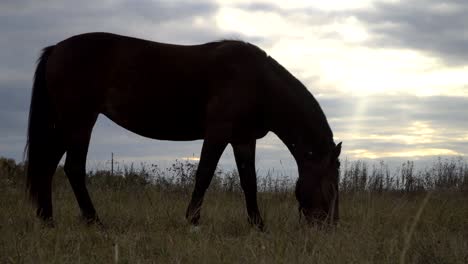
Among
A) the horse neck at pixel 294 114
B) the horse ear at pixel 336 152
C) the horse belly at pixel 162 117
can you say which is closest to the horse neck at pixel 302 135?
the horse neck at pixel 294 114

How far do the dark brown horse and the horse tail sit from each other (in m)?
0.01

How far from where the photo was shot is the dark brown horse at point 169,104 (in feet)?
19.8

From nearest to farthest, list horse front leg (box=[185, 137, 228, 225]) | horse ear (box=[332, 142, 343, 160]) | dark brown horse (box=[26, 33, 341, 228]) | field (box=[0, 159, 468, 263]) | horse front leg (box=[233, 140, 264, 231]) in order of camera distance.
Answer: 1. field (box=[0, 159, 468, 263])
2. horse ear (box=[332, 142, 343, 160])
3. horse front leg (box=[185, 137, 228, 225])
4. dark brown horse (box=[26, 33, 341, 228])
5. horse front leg (box=[233, 140, 264, 231])

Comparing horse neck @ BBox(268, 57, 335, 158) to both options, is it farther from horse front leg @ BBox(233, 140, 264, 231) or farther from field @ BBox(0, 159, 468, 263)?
field @ BBox(0, 159, 468, 263)

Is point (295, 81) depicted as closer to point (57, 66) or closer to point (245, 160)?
point (245, 160)

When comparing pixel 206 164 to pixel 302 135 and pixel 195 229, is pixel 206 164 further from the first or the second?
pixel 302 135

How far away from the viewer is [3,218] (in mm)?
5898

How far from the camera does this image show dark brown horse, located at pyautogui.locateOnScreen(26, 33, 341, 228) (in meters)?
6.04

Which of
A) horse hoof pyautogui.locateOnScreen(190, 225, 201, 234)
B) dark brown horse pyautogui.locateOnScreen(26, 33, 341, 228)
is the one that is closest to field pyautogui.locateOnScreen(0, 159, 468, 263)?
horse hoof pyautogui.locateOnScreen(190, 225, 201, 234)

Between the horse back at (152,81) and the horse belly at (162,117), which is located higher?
the horse back at (152,81)

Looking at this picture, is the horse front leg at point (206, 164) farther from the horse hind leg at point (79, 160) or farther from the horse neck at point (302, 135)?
the horse hind leg at point (79, 160)

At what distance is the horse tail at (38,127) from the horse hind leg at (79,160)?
43 centimetres

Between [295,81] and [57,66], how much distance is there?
2.98 meters

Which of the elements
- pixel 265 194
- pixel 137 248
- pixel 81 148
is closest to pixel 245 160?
pixel 81 148
